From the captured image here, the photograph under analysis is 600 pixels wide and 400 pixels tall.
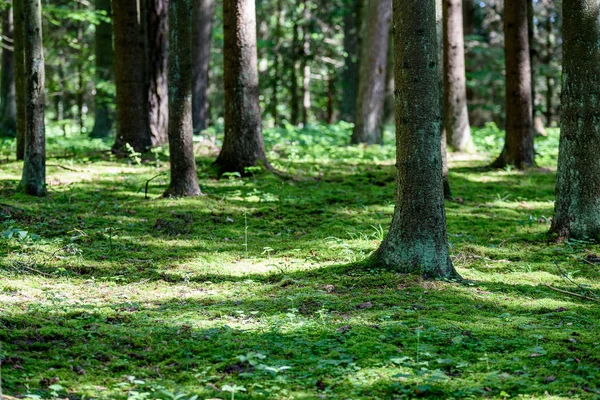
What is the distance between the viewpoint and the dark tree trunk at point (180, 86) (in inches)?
364

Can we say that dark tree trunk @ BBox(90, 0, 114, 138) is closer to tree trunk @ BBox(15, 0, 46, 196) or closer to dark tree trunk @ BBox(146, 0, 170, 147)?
dark tree trunk @ BBox(146, 0, 170, 147)

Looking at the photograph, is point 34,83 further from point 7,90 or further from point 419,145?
point 7,90

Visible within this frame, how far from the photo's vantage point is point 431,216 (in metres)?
6.40

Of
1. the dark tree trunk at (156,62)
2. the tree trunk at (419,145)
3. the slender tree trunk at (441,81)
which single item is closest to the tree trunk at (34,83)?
the dark tree trunk at (156,62)

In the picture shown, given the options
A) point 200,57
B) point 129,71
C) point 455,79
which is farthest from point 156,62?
point 455,79

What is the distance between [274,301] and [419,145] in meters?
2.01

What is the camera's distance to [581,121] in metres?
7.86

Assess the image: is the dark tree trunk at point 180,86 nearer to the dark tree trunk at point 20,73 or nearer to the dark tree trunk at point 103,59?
the dark tree trunk at point 20,73

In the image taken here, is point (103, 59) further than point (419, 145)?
Yes

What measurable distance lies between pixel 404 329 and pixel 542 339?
103 centimetres

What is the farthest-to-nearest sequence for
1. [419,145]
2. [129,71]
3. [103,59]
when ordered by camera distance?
[103,59] → [129,71] → [419,145]

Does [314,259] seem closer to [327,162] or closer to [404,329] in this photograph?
[404,329]

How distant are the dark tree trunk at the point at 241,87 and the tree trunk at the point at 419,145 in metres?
5.18

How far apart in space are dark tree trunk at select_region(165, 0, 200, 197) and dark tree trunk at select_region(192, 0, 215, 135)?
663cm
